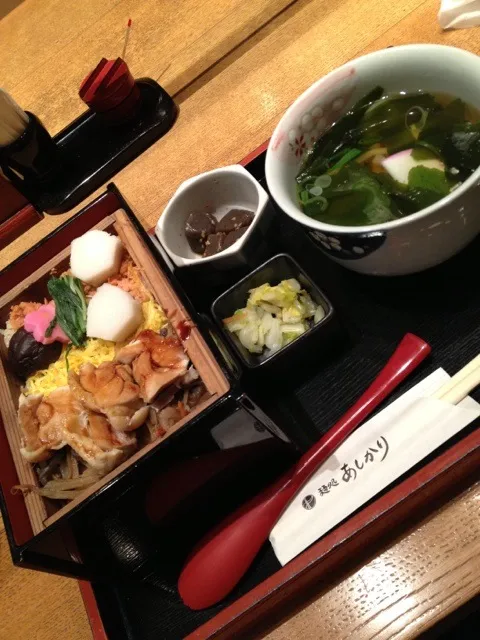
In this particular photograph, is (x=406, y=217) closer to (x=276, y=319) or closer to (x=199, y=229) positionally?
(x=276, y=319)

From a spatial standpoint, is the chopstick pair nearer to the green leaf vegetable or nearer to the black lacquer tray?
the black lacquer tray

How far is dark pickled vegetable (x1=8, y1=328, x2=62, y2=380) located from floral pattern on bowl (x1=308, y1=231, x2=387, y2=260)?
610 millimetres

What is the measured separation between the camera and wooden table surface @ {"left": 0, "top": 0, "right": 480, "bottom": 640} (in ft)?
3.18

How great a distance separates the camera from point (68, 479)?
3.36 feet

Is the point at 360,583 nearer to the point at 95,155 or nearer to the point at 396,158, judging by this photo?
the point at 396,158

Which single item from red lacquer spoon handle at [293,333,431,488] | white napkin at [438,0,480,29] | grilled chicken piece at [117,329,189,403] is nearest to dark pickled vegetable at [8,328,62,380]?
grilled chicken piece at [117,329,189,403]

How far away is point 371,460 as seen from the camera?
3.32 feet

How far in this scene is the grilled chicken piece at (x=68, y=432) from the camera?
99cm

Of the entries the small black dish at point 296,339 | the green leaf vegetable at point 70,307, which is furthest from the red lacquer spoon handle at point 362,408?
the green leaf vegetable at point 70,307

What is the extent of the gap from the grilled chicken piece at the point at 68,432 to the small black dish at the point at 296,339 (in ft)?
0.97

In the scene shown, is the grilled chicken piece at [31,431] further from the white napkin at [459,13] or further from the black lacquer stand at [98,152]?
the white napkin at [459,13]

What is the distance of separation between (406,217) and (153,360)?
523 millimetres

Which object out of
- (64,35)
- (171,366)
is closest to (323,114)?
(171,366)

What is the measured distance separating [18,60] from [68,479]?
1.86 m
